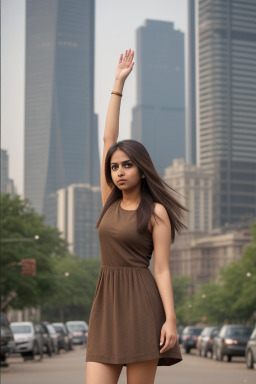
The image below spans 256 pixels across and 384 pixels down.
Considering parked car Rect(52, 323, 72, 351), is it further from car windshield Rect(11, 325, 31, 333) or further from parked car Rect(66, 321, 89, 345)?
parked car Rect(66, 321, 89, 345)

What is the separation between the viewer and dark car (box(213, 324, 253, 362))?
34.9 m

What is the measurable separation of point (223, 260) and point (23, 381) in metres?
168

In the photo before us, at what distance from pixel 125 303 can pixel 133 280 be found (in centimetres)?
13

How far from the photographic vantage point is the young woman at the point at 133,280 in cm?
542

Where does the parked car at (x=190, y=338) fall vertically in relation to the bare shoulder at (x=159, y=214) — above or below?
below

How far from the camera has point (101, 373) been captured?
536cm

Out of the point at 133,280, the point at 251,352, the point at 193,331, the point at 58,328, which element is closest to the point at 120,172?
the point at 133,280

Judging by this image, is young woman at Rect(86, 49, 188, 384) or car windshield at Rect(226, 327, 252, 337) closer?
young woman at Rect(86, 49, 188, 384)

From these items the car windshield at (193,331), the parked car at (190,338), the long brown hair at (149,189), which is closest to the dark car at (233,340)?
the parked car at (190,338)

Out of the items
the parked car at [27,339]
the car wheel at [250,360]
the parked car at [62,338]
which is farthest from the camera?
the parked car at [62,338]

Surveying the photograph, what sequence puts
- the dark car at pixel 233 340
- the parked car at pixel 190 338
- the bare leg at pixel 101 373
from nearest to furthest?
the bare leg at pixel 101 373 < the dark car at pixel 233 340 < the parked car at pixel 190 338

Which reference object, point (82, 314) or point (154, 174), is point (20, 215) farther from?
point (82, 314)

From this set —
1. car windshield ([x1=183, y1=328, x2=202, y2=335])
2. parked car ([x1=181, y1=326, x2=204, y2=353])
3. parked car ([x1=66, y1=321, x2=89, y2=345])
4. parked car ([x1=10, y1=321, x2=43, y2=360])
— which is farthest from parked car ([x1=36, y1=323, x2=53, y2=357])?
parked car ([x1=66, y1=321, x2=89, y2=345])

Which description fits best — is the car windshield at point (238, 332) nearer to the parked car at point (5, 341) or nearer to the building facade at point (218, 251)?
the parked car at point (5, 341)
